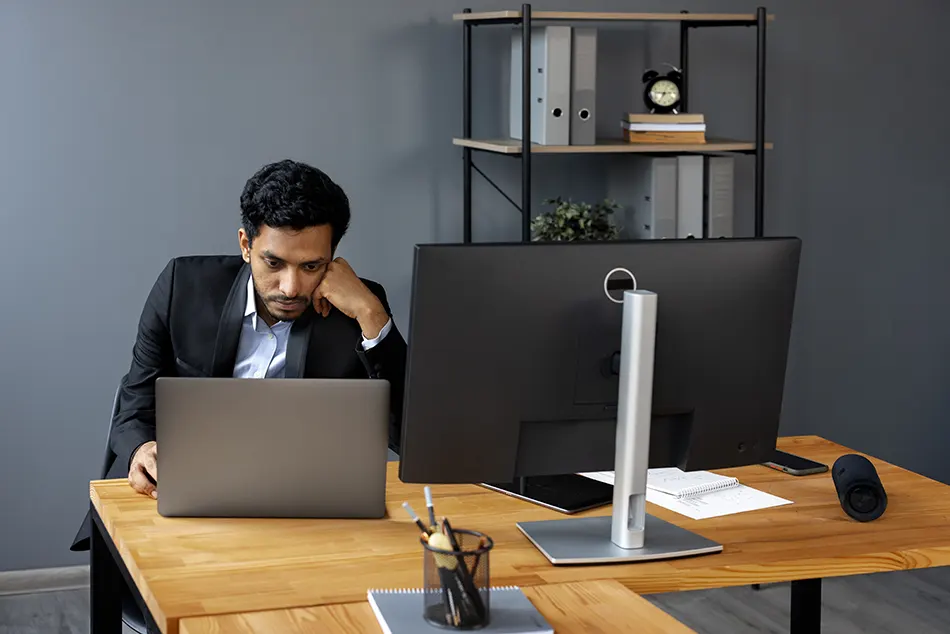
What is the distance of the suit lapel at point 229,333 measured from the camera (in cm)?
241

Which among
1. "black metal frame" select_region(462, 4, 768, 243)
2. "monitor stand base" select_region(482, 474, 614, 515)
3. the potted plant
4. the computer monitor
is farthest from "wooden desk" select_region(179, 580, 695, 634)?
the potted plant

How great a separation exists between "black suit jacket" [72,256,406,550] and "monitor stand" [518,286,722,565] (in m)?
0.68

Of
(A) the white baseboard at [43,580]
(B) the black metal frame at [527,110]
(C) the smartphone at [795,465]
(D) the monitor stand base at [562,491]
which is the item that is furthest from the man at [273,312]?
(A) the white baseboard at [43,580]

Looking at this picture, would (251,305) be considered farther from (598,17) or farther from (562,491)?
(598,17)

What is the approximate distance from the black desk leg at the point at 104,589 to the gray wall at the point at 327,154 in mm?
1481

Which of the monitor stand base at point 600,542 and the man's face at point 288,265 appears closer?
the monitor stand base at point 600,542

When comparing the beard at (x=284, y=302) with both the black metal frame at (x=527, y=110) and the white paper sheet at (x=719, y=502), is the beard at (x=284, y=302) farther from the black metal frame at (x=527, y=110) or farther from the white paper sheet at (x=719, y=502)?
the black metal frame at (x=527, y=110)

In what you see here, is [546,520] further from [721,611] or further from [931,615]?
[931,615]

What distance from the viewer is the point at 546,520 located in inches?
74.9

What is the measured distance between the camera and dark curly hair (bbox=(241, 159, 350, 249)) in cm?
235

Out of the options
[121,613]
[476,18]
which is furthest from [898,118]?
[121,613]

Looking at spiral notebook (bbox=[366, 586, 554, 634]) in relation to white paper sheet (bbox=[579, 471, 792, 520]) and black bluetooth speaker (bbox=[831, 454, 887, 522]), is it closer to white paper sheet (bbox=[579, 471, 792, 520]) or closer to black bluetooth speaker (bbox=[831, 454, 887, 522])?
white paper sheet (bbox=[579, 471, 792, 520])

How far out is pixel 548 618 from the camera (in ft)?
4.90

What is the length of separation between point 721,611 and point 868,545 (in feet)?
5.73
